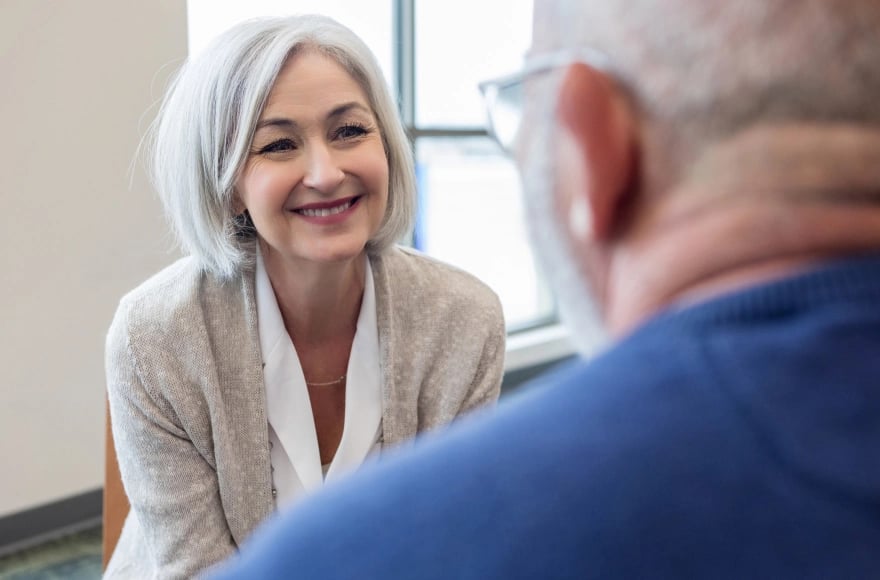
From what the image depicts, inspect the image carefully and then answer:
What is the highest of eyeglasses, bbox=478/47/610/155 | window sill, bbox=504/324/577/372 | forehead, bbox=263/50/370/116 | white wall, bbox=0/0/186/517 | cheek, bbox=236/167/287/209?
eyeglasses, bbox=478/47/610/155

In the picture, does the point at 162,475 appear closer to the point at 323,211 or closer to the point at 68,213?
the point at 323,211

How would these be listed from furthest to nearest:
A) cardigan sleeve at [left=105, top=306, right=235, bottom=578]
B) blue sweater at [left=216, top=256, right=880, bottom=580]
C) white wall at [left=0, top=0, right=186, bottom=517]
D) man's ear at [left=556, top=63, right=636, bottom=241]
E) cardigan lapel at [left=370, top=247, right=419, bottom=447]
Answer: white wall at [left=0, top=0, right=186, bottom=517] → cardigan lapel at [left=370, top=247, right=419, bottom=447] → cardigan sleeve at [left=105, top=306, right=235, bottom=578] → man's ear at [left=556, top=63, right=636, bottom=241] → blue sweater at [left=216, top=256, right=880, bottom=580]

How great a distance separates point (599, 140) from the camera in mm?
532

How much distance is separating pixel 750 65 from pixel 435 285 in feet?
3.88

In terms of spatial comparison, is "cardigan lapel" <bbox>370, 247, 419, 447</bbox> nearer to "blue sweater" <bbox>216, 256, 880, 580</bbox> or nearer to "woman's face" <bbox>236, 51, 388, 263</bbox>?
"woman's face" <bbox>236, 51, 388, 263</bbox>

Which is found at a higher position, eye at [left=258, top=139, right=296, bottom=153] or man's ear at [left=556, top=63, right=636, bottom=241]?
man's ear at [left=556, top=63, right=636, bottom=241]

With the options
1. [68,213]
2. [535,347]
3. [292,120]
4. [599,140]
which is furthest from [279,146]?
[535,347]

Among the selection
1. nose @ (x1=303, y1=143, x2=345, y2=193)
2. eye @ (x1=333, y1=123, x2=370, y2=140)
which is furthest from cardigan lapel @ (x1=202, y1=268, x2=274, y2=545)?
eye @ (x1=333, y1=123, x2=370, y2=140)

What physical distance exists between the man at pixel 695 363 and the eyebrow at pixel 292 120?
1.01 m

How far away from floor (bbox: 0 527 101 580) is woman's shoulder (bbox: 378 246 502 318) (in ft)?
5.09

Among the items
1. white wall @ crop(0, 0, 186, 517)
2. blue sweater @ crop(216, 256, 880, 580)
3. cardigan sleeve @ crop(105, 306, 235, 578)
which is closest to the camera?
blue sweater @ crop(216, 256, 880, 580)

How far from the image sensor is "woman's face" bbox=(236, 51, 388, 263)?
1494mm

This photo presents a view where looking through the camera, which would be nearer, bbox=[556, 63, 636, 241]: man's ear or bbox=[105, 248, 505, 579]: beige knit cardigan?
bbox=[556, 63, 636, 241]: man's ear

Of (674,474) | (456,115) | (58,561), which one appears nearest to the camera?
(674,474)
